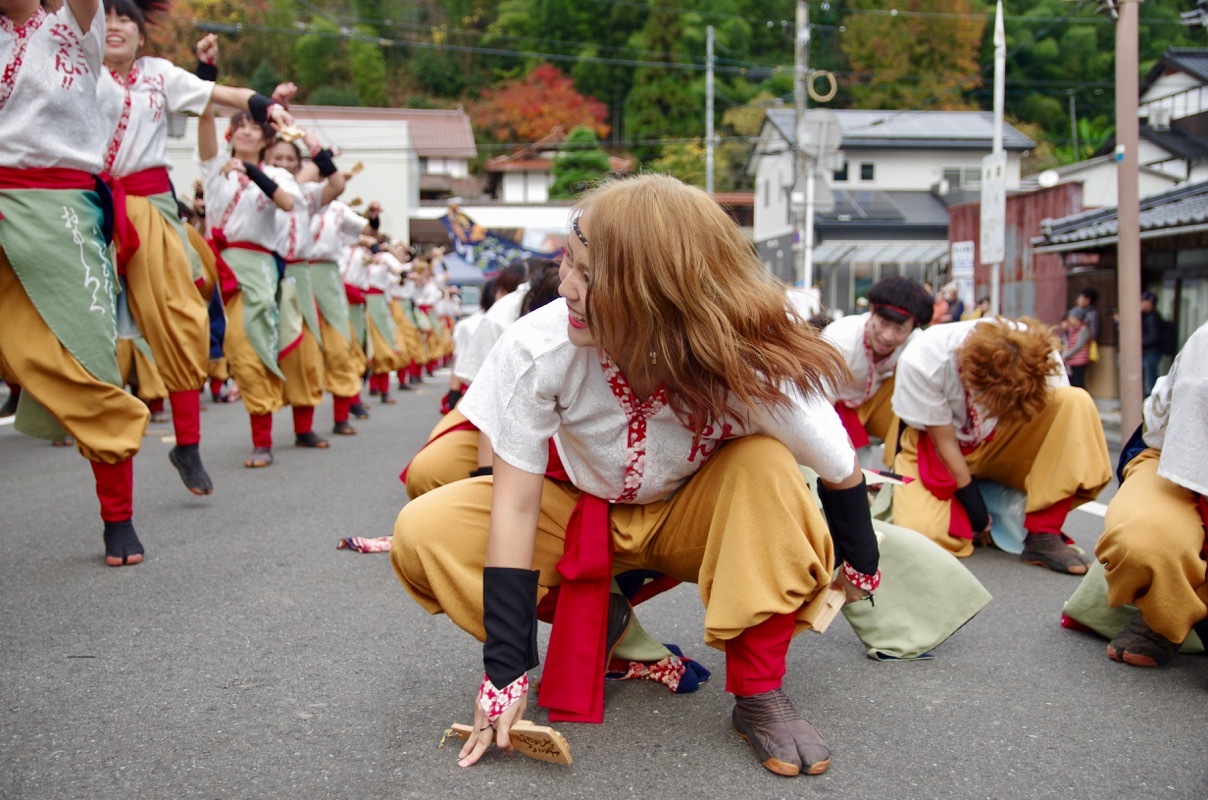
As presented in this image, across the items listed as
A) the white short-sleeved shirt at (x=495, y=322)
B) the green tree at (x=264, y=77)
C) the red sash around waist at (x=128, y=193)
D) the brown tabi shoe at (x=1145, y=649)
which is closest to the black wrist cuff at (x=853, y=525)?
the brown tabi shoe at (x=1145, y=649)

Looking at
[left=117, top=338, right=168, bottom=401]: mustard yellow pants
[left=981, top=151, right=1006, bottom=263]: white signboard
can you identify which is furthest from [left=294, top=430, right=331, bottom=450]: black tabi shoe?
[left=981, top=151, right=1006, bottom=263]: white signboard

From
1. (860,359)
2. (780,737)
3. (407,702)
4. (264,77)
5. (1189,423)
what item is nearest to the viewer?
(780,737)

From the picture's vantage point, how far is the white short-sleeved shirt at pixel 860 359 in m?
5.15

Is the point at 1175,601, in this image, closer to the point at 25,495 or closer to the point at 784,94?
the point at 25,495

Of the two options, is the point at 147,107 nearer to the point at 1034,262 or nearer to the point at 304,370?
the point at 304,370

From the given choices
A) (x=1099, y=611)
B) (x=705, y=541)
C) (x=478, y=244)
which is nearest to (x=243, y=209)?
(x=705, y=541)

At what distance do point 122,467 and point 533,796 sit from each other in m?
2.39

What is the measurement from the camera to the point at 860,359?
5.20m

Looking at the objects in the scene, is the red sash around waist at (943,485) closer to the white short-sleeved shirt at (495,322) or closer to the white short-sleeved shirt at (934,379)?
the white short-sleeved shirt at (934,379)

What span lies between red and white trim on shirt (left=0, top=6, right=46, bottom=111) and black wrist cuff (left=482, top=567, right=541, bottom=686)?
2.33 metres

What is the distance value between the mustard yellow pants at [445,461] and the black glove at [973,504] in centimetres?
211

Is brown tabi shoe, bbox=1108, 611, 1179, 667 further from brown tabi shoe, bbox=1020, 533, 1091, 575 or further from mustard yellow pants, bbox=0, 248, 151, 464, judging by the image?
mustard yellow pants, bbox=0, 248, 151, 464

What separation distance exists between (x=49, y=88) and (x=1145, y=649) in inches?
145

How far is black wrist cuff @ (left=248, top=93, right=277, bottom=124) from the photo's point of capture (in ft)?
12.8
